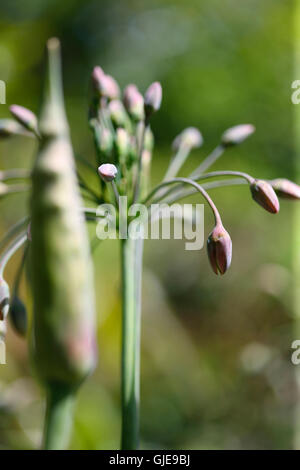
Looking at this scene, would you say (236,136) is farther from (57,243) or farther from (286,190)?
(57,243)

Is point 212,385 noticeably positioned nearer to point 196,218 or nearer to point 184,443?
point 184,443

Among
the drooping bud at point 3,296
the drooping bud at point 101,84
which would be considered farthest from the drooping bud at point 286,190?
the drooping bud at point 3,296

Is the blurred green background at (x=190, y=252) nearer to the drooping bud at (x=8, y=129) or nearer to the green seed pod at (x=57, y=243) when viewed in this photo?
the drooping bud at (x=8, y=129)

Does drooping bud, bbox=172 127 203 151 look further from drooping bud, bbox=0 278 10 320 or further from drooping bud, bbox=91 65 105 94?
drooping bud, bbox=0 278 10 320

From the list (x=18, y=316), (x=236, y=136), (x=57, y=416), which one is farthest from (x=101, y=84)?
(x=57, y=416)

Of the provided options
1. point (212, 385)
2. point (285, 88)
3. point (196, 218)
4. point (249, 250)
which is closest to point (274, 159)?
Result: point (285, 88)

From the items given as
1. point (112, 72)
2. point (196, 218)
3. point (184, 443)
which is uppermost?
point (112, 72)
